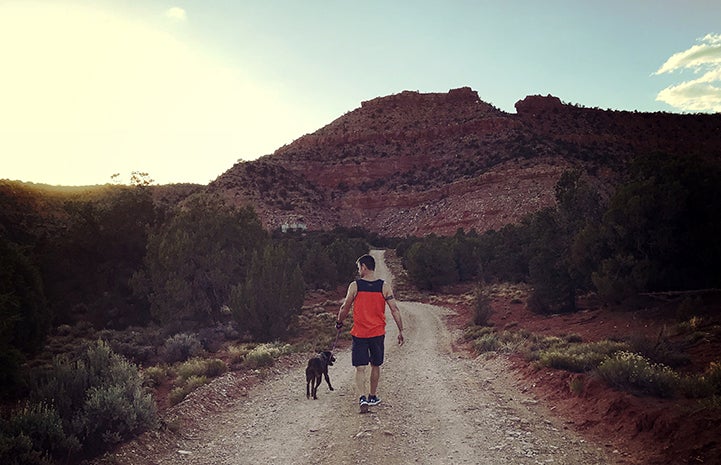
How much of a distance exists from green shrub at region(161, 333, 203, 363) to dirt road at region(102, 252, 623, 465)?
525 cm

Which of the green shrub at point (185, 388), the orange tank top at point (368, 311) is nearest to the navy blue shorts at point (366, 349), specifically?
the orange tank top at point (368, 311)

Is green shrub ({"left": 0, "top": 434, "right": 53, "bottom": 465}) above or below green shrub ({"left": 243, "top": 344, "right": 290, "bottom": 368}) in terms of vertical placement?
above

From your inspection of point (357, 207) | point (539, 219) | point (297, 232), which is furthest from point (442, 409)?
point (357, 207)

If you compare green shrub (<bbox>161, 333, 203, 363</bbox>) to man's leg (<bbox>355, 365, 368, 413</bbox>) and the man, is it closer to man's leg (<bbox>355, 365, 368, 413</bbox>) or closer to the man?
man's leg (<bbox>355, 365, 368, 413</bbox>)

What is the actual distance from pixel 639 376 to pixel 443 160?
83.2m

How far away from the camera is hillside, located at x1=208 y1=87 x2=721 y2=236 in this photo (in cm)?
6938

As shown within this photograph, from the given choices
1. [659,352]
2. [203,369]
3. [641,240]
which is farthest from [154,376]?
[641,240]

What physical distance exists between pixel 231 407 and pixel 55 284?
1658cm

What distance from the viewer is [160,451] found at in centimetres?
670

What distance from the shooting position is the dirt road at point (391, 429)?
20.0 feet

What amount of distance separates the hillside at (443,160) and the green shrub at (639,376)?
183ft

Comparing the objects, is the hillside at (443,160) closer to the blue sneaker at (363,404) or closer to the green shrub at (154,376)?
the green shrub at (154,376)

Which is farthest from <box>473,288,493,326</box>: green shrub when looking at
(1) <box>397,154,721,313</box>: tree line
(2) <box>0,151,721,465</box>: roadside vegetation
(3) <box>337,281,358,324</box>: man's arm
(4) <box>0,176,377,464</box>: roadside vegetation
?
(3) <box>337,281,358,324</box>: man's arm

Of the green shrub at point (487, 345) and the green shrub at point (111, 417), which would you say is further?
the green shrub at point (487, 345)
